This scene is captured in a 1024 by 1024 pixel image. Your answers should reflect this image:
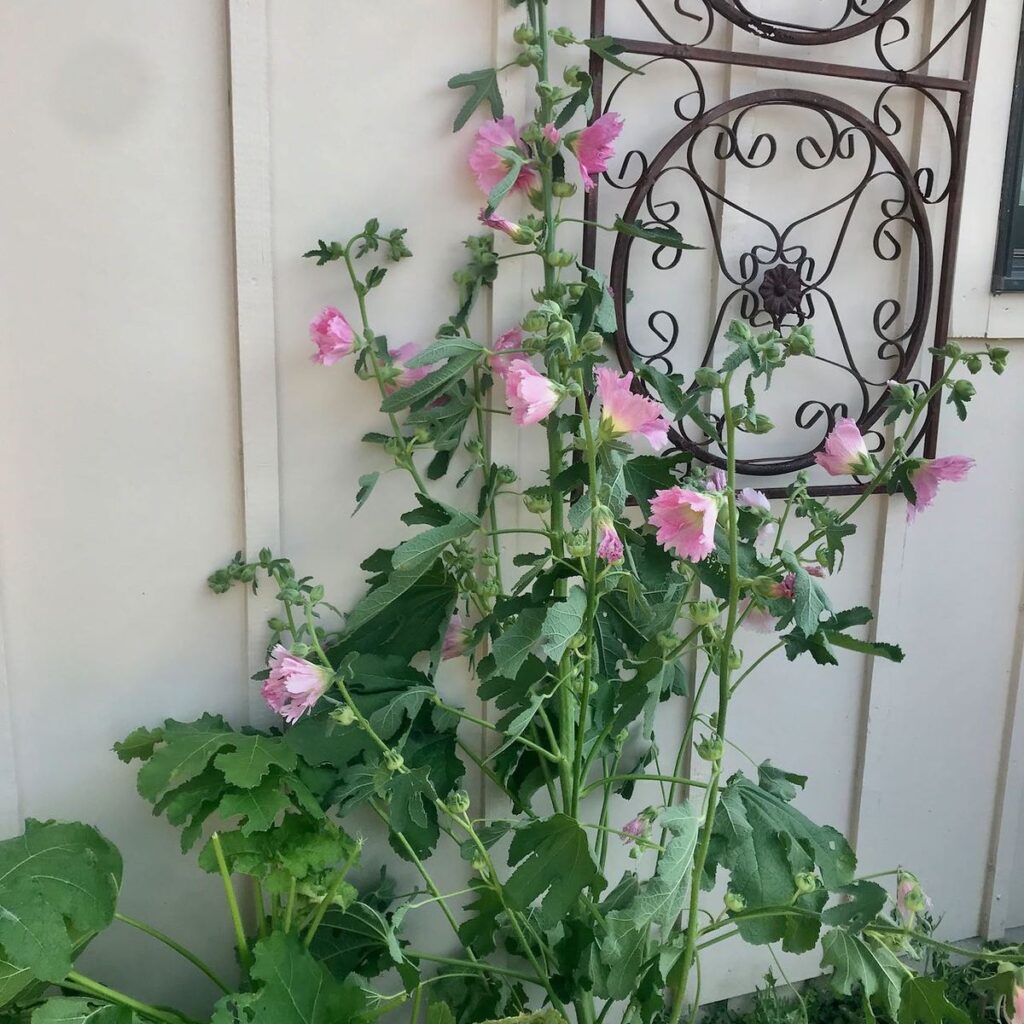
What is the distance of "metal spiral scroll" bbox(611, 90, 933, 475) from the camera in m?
1.45

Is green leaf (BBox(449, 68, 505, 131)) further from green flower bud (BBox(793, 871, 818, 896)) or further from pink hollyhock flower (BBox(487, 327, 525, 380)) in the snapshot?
green flower bud (BBox(793, 871, 818, 896))

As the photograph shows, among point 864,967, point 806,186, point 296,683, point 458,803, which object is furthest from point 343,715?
point 806,186

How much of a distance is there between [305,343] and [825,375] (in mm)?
874

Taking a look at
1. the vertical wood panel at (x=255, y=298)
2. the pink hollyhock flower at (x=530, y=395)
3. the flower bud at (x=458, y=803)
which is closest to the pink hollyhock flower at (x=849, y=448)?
the pink hollyhock flower at (x=530, y=395)

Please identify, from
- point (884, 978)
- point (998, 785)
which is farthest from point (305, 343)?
point (998, 785)

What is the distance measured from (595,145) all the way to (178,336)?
0.64 m

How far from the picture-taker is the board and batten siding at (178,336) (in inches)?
49.3

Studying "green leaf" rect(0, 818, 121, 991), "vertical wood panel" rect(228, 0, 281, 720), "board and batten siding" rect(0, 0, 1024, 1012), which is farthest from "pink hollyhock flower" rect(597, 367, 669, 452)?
"green leaf" rect(0, 818, 121, 991)

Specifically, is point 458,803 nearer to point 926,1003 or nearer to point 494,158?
point 926,1003

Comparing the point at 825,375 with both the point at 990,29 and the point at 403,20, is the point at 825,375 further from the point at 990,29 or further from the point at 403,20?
the point at 403,20

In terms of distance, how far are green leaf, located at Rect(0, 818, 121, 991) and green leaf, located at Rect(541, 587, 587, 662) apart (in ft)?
2.00

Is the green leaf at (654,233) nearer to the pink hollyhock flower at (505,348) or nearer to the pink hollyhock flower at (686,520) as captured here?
the pink hollyhock flower at (505,348)

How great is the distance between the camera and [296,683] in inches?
44.6

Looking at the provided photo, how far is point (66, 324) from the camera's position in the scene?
128 centimetres
